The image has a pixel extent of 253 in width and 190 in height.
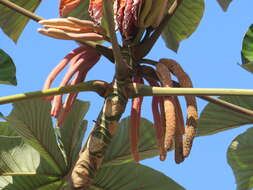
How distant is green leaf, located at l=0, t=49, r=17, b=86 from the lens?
242cm

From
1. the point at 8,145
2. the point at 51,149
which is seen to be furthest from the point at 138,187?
the point at 8,145

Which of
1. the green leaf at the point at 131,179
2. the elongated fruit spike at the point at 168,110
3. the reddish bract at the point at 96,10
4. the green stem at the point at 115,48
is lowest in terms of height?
the green leaf at the point at 131,179

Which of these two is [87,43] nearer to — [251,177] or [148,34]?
[148,34]

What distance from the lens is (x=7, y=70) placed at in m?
2.47

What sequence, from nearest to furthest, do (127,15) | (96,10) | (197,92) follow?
(197,92) → (127,15) → (96,10)

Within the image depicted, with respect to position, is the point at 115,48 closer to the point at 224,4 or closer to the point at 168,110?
the point at 168,110

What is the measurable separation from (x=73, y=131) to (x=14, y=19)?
847 mm

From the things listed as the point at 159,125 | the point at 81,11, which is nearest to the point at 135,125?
the point at 159,125

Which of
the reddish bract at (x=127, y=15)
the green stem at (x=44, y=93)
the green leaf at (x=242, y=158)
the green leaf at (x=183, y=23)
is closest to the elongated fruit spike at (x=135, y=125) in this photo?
the green stem at (x=44, y=93)

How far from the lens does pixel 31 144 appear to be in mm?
2760

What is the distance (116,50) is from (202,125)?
107 cm

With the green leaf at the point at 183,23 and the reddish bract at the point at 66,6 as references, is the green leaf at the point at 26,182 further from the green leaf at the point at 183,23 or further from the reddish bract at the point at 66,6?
the green leaf at the point at 183,23

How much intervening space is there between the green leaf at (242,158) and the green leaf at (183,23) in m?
0.69

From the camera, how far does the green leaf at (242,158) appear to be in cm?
322
